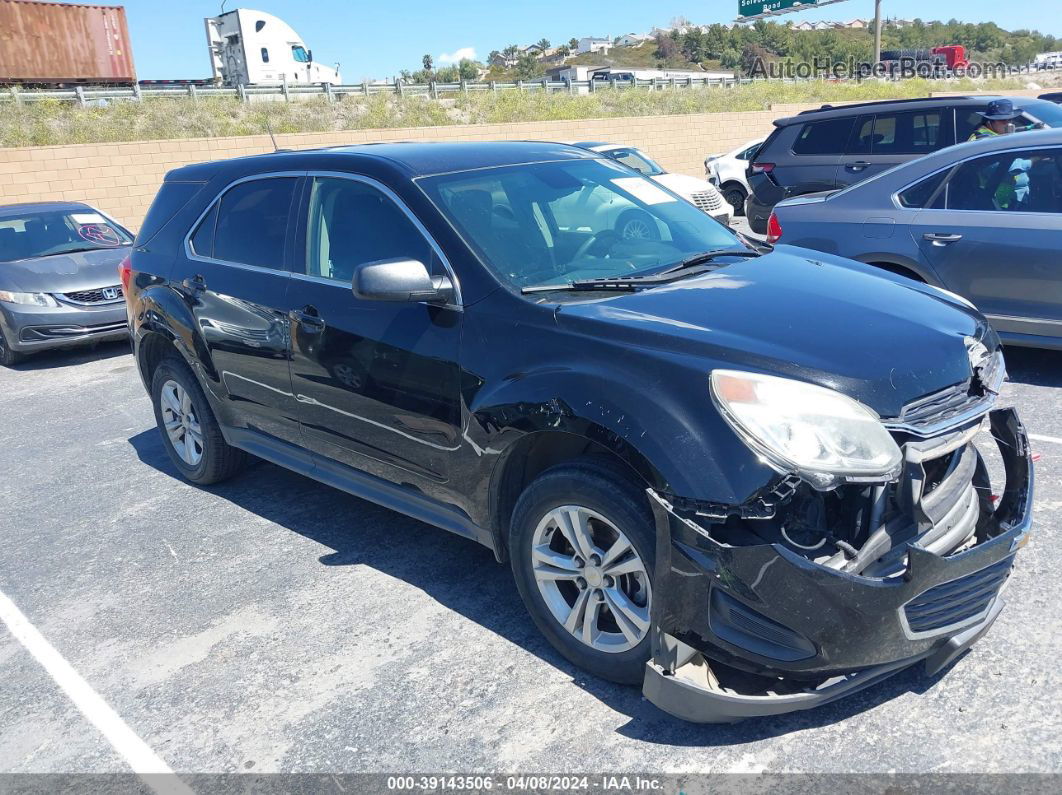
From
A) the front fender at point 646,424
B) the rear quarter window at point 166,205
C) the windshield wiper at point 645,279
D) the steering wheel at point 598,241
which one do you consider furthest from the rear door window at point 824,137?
the front fender at point 646,424

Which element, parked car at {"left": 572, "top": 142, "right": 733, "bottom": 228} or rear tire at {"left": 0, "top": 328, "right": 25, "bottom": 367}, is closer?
rear tire at {"left": 0, "top": 328, "right": 25, "bottom": 367}

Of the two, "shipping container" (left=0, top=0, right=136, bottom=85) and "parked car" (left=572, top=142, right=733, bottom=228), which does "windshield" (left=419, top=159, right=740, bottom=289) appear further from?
"shipping container" (left=0, top=0, right=136, bottom=85)

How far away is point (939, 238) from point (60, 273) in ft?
27.1

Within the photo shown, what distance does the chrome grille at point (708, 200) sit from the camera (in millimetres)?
13719

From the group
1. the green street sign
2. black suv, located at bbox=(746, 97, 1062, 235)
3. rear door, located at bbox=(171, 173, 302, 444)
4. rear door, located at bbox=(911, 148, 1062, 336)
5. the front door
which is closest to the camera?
the front door

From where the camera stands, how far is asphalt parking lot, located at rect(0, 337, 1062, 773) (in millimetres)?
2803

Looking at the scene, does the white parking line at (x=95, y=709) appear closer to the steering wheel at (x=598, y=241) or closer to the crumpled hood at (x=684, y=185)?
the steering wheel at (x=598, y=241)

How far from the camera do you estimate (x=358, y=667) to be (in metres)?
3.40

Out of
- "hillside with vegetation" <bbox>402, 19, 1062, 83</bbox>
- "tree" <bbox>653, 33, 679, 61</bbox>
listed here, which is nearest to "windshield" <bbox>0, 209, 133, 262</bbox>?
"hillside with vegetation" <bbox>402, 19, 1062, 83</bbox>

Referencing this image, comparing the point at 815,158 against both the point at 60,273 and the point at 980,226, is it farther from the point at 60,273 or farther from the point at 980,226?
the point at 60,273

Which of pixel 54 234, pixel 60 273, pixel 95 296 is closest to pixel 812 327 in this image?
pixel 95 296

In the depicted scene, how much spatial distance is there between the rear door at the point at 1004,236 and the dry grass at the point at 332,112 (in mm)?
15528

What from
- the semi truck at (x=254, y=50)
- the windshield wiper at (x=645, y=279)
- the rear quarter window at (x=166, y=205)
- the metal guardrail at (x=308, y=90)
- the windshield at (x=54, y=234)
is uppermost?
the semi truck at (x=254, y=50)

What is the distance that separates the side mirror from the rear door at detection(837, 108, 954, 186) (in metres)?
8.37
